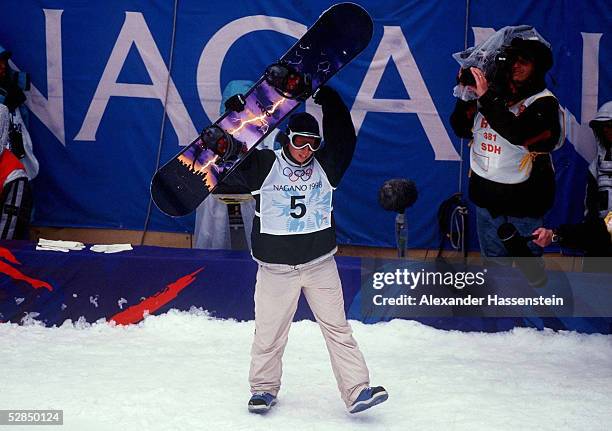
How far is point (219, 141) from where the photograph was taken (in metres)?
4.78

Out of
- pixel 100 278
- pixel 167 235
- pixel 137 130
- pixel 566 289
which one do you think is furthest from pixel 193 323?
pixel 566 289

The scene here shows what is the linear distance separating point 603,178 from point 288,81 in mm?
2704

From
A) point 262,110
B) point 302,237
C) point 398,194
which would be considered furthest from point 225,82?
point 302,237

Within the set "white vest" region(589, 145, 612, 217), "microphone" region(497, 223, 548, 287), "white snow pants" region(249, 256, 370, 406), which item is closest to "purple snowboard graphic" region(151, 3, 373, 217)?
"white snow pants" region(249, 256, 370, 406)

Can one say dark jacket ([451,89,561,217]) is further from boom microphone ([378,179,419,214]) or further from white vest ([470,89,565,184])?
boom microphone ([378,179,419,214])

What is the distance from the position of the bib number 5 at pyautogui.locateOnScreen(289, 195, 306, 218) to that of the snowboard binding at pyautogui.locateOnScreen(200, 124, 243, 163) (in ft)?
1.35

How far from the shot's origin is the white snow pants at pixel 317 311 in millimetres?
4641

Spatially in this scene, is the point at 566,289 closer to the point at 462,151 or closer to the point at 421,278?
the point at 421,278

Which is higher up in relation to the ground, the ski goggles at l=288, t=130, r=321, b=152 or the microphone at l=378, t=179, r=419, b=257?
the ski goggles at l=288, t=130, r=321, b=152

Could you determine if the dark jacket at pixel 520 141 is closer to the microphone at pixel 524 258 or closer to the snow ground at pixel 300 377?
the microphone at pixel 524 258

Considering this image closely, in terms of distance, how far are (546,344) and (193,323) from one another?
2173 millimetres

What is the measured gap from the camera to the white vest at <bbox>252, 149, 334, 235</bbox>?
4.66 m

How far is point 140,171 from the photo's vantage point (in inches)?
281

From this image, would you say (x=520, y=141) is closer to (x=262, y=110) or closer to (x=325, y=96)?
(x=325, y=96)
